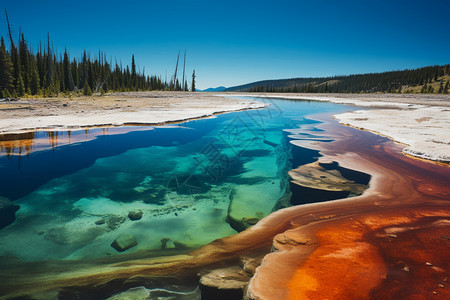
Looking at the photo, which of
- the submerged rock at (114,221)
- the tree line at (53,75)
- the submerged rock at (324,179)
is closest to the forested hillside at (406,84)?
the tree line at (53,75)

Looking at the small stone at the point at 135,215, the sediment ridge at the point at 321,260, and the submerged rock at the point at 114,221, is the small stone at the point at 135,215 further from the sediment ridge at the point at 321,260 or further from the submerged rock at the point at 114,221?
the sediment ridge at the point at 321,260

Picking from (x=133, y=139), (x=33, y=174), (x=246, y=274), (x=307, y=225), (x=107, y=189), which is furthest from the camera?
A: (x=133, y=139)

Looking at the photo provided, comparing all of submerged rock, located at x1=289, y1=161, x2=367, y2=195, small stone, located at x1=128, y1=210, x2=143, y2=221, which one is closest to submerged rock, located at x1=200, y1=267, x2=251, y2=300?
small stone, located at x1=128, y1=210, x2=143, y2=221

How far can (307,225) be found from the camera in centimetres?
279

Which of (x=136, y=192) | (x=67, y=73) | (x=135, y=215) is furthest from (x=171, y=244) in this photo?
(x=67, y=73)

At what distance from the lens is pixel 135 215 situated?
361cm

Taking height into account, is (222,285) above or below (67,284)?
above

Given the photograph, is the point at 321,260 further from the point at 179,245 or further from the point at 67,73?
the point at 67,73

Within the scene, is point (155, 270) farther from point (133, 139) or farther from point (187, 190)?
A: point (133, 139)

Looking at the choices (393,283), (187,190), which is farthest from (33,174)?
(393,283)

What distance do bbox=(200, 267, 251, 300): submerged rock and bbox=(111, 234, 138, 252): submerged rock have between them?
1305mm

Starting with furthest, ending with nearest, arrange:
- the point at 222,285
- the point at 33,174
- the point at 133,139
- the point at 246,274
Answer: the point at 133,139, the point at 33,174, the point at 246,274, the point at 222,285

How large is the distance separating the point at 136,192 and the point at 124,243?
1.53 meters

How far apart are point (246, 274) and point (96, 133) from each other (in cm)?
788
